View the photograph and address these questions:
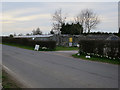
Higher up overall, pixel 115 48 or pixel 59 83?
pixel 115 48

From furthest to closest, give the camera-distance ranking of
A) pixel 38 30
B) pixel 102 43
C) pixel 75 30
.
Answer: pixel 38 30 < pixel 75 30 < pixel 102 43

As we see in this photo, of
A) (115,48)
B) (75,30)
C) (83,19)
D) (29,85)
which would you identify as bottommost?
(29,85)

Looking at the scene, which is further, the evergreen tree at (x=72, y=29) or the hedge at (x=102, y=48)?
the evergreen tree at (x=72, y=29)

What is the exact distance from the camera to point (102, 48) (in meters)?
14.7

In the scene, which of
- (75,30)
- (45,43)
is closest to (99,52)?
(45,43)

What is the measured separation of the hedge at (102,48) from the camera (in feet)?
43.4

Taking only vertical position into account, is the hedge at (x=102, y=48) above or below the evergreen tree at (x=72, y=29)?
below

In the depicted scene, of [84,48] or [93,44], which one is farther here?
[84,48]

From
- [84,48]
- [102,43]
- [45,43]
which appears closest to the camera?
[102,43]

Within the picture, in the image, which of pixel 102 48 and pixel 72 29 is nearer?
pixel 102 48

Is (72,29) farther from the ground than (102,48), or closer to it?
farther from the ground

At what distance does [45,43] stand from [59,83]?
70.4 feet

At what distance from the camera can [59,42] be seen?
130 ft

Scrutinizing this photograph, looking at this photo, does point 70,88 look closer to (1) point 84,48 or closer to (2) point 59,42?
(1) point 84,48
